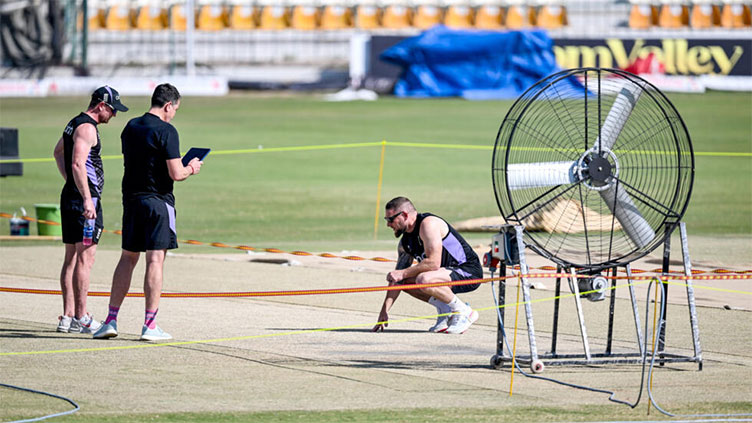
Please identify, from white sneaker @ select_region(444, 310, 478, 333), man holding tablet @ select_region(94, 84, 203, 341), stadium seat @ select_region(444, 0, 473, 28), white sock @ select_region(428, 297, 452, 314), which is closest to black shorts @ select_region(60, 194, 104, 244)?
man holding tablet @ select_region(94, 84, 203, 341)

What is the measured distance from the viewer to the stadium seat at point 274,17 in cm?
5472

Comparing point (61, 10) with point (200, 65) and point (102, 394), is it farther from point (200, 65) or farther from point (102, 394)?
point (102, 394)

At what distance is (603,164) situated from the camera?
788cm

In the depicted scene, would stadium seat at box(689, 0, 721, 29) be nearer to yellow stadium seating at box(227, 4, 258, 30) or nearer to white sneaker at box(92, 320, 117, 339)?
yellow stadium seating at box(227, 4, 258, 30)

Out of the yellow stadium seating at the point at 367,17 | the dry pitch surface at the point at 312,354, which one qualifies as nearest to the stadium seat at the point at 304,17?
the yellow stadium seating at the point at 367,17

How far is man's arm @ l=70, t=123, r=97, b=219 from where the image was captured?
28.6 ft

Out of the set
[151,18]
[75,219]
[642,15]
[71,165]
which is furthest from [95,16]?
[75,219]

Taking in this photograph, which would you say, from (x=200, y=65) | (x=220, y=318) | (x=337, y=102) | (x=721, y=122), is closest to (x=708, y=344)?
(x=220, y=318)

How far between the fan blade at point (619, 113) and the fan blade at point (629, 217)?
1.05 feet

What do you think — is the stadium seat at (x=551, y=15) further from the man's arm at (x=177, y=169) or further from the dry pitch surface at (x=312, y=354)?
the man's arm at (x=177, y=169)

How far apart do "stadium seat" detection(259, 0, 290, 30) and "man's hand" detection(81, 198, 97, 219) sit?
4668 cm

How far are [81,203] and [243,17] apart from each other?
4707 cm

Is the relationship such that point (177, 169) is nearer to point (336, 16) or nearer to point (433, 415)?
point (433, 415)

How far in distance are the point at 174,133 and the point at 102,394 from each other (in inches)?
89.3
